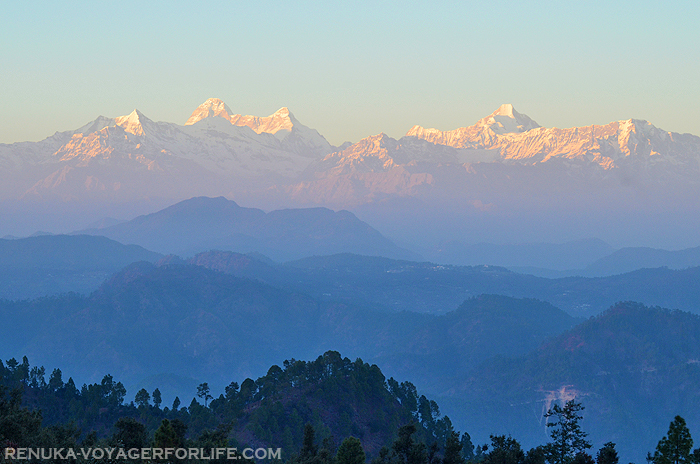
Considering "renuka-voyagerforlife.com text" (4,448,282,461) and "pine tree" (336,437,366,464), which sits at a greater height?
"renuka-voyagerforlife.com text" (4,448,282,461)

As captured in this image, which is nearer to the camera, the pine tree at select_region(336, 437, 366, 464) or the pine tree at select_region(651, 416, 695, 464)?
the pine tree at select_region(651, 416, 695, 464)

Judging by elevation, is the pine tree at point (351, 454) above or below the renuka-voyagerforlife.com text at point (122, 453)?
below

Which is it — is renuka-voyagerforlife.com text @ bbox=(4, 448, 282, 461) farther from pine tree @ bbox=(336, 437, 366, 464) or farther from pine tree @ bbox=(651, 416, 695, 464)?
pine tree @ bbox=(651, 416, 695, 464)

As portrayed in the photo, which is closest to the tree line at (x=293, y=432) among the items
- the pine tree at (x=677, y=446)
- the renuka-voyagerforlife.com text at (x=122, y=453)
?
the pine tree at (x=677, y=446)

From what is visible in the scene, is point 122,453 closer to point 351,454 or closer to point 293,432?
point 351,454

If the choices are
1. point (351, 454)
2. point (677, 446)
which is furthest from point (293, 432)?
point (677, 446)

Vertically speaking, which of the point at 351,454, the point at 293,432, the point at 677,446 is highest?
the point at 293,432

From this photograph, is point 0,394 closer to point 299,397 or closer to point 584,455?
point 584,455

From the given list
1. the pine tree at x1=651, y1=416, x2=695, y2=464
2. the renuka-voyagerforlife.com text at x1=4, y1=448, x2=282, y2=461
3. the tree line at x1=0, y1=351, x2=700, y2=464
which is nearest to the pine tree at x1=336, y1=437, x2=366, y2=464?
the tree line at x1=0, y1=351, x2=700, y2=464

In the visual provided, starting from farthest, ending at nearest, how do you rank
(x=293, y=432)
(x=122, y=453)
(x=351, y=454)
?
(x=293, y=432)
(x=351, y=454)
(x=122, y=453)

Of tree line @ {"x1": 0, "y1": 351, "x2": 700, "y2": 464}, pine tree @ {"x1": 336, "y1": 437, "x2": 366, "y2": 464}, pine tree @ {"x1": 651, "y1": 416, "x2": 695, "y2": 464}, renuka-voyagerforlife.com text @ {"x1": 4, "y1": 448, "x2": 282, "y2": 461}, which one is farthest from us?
pine tree @ {"x1": 336, "y1": 437, "x2": 366, "y2": 464}

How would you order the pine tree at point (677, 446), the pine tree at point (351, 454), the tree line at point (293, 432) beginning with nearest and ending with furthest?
the pine tree at point (677, 446), the tree line at point (293, 432), the pine tree at point (351, 454)

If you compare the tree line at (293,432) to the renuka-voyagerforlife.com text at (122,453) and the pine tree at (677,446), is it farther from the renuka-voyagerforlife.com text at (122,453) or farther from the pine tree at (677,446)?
the renuka-voyagerforlife.com text at (122,453)

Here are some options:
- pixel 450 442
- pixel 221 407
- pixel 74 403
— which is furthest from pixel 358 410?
pixel 450 442
